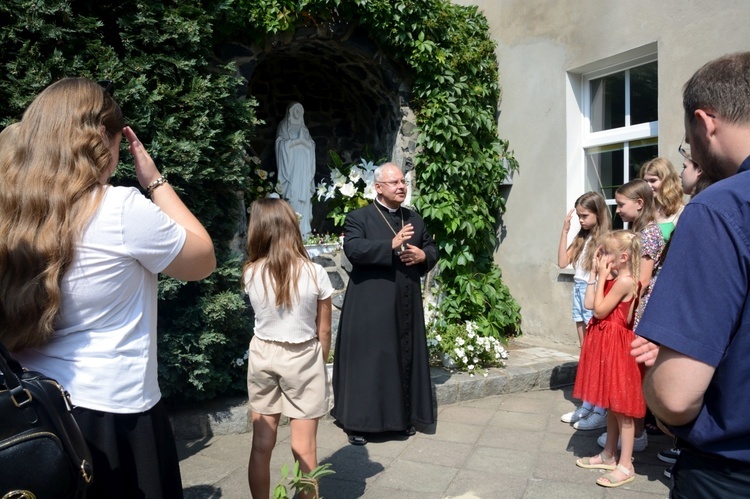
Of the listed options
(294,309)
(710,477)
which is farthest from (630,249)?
(710,477)

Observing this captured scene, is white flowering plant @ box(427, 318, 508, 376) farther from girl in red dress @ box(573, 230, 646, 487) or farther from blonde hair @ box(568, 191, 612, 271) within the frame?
girl in red dress @ box(573, 230, 646, 487)

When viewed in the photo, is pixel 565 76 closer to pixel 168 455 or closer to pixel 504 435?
pixel 504 435

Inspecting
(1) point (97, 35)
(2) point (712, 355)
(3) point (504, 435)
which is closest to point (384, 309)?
(3) point (504, 435)

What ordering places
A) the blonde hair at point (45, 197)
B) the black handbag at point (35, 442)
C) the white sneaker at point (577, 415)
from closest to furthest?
the black handbag at point (35, 442) → the blonde hair at point (45, 197) → the white sneaker at point (577, 415)

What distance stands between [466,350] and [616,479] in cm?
214

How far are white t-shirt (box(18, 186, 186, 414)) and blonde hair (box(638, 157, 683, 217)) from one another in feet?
11.1

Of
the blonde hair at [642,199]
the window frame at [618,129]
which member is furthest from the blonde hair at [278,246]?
the window frame at [618,129]

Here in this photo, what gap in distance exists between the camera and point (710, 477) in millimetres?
1364

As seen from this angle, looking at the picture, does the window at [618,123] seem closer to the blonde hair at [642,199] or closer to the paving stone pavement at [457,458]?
the blonde hair at [642,199]

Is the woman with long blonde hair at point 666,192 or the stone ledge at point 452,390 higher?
the woman with long blonde hair at point 666,192

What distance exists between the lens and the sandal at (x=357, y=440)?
4305 millimetres

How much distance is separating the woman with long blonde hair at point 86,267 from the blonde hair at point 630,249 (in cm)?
277

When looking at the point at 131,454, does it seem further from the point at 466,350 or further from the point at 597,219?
the point at 466,350

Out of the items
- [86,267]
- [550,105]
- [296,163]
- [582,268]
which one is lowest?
[582,268]
